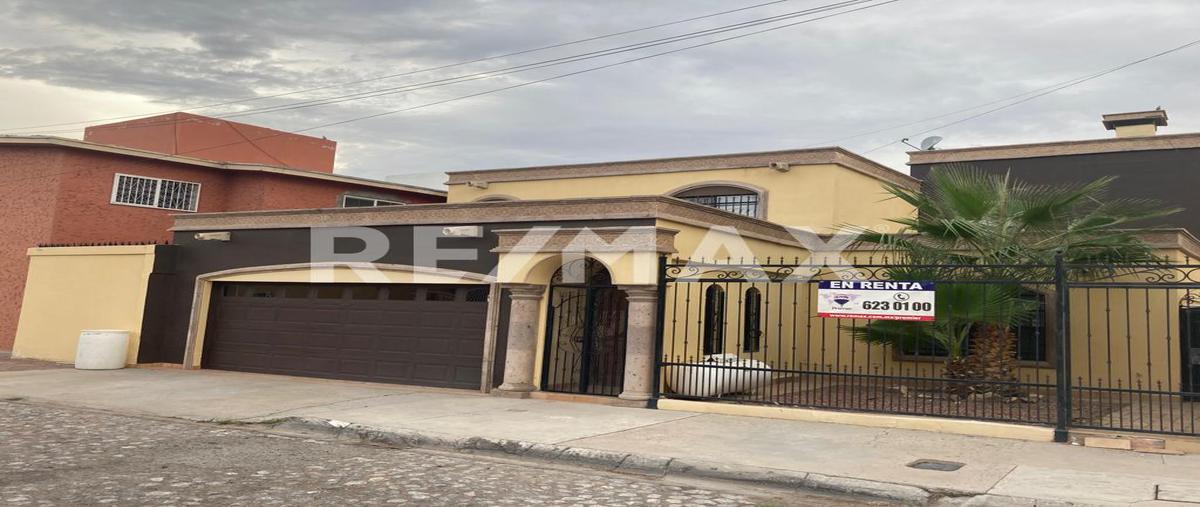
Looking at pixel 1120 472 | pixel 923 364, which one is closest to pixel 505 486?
pixel 1120 472

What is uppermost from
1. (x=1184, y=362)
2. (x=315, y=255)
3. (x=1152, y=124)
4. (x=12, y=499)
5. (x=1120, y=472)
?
(x=1152, y=124)

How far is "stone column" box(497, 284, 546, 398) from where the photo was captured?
12945 mm

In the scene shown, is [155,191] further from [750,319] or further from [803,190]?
[803,190]

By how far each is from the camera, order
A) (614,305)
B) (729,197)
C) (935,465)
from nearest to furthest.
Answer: (935,465)
(614,305)
(729,197)

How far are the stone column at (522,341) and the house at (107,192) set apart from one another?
1380 centimetres

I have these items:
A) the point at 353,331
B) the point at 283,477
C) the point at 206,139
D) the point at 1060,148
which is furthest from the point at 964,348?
the point at 206,139

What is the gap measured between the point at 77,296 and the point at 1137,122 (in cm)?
2677

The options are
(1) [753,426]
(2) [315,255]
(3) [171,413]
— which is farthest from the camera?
(2) [315,255]

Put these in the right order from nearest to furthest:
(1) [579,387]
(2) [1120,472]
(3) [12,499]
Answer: (3) [12,499]
(2) [1120,472]
(1) [579,387]

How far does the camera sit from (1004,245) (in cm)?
1204

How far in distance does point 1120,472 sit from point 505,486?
5.55 metres

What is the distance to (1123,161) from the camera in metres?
20.8

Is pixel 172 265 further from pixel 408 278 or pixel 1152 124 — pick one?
pixel 1152 124

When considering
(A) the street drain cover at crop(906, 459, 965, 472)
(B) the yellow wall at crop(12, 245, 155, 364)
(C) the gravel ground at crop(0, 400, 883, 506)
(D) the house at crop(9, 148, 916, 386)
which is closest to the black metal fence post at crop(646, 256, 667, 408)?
(D) the house at crop(9, 148, 916, 386)
